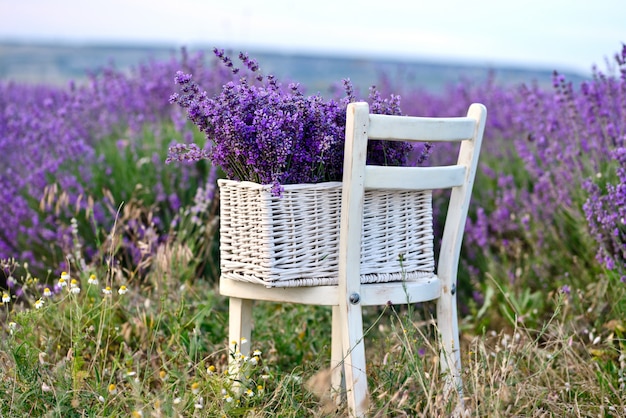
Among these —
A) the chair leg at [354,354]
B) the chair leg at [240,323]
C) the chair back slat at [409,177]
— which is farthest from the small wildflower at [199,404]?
the chair back slat at [409,177]

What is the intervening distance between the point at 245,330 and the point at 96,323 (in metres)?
0.63

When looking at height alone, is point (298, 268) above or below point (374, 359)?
above

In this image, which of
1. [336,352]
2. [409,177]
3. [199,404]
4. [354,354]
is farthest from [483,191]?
[199,404]

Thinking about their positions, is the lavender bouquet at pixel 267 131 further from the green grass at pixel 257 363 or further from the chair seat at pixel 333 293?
the green grass at pixel 257 363

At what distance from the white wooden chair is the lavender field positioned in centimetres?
11

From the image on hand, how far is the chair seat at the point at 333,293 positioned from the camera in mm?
2328

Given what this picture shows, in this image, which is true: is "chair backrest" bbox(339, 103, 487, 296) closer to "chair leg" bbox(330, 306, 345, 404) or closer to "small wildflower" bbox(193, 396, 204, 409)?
"chair leg" bbox(330, 306, 345, 404)

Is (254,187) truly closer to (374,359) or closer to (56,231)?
(374,359)

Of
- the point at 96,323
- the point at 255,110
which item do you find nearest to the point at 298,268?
the point at 255,110

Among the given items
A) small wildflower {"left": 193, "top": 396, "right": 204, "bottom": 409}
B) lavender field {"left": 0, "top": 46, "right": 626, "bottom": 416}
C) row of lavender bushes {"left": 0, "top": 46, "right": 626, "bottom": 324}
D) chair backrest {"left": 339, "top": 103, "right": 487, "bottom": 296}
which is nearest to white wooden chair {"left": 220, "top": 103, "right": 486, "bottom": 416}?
chair backrest {"left": 339, "top": 103, "right": 487, "bottom": 296}

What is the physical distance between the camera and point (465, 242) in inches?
161

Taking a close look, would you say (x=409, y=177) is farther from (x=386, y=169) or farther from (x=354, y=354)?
(x=354, y=354)

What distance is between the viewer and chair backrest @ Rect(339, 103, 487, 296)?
218cm

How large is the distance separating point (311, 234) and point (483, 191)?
215cm
